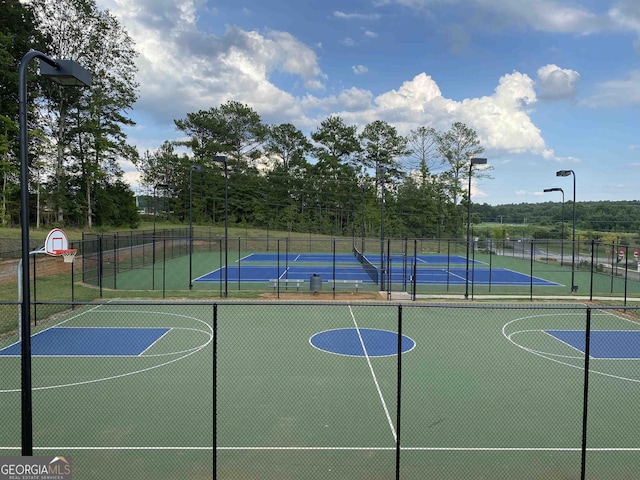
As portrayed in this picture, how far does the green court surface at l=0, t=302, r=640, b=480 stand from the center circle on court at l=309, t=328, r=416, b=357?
87 millimetres

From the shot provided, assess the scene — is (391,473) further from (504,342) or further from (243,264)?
(243,264)

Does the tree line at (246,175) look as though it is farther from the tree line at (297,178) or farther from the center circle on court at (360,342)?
the center circle on court at (360,342)

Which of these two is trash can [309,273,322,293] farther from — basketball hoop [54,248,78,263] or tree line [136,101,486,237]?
tree line [136,101,486,237]

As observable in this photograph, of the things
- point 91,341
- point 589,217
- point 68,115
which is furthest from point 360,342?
point 589,217

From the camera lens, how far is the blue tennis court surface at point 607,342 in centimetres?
1310

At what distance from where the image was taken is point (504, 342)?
14195 mm

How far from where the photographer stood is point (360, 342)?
46.6 ft

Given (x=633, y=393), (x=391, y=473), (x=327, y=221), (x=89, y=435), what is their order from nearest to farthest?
1. (x=391, y=473)
2. (x=89, y=435)
3. (x=633, y=393)
4. (x=327, y=221)

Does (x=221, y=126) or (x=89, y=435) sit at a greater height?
(x=221, y=126)

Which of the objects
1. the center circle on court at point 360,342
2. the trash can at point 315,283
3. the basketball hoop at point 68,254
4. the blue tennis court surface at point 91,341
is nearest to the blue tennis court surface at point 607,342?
the center circle on court at point 360,342

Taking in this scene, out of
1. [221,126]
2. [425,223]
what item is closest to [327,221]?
[425,223]

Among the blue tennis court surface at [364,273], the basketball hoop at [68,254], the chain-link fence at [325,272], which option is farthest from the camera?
the blue tennis court surface at [364,273]

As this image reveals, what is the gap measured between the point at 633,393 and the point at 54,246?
1723 cm

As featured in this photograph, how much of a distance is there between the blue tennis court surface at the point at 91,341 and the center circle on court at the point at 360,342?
197 inches
